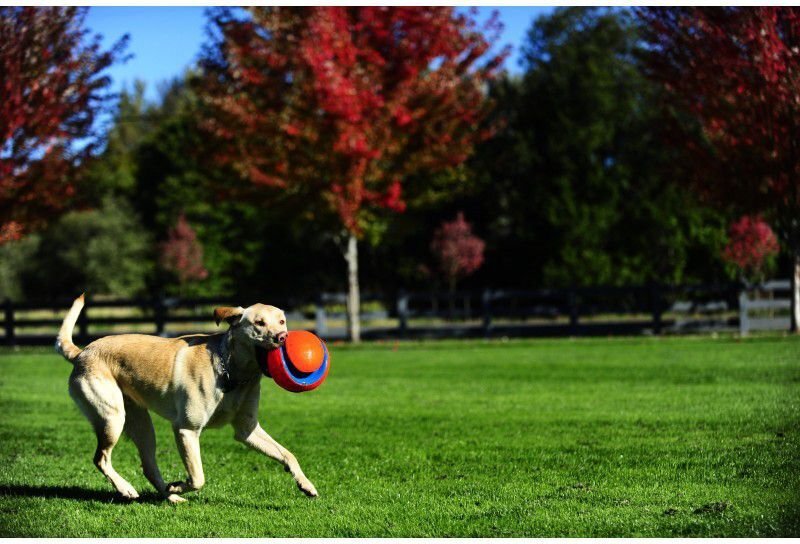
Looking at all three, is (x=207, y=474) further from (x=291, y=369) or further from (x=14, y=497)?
(x=291, y=369)

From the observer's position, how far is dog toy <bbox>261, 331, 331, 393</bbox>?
5.96 metres

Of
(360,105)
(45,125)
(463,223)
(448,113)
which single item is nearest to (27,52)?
(45,125)

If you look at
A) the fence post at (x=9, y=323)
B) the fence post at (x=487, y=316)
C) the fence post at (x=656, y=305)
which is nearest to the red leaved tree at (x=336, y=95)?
the fence post at (x=487, y=316)

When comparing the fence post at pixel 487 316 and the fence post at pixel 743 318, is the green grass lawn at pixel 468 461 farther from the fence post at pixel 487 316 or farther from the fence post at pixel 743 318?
the fence post at pixel 487 316

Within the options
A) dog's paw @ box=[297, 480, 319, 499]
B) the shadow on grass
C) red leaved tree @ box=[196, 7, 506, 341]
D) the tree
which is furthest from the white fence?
the shadow on grass

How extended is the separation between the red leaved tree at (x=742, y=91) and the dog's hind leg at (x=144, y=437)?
12310 millimetres

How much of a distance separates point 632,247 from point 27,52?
22855 millimetres

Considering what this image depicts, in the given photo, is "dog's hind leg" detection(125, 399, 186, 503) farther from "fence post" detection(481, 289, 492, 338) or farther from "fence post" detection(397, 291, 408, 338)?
"fence post" detection(481, 289, 492, 338)

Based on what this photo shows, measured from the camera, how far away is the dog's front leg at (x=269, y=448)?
627cm

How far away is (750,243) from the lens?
92.6ft

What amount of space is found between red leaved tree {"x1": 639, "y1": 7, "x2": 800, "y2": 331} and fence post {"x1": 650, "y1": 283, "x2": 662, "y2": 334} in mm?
3999

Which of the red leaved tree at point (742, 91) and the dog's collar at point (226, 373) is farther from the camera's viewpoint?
the red leaved tree at point (742, 91)

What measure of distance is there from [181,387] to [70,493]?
1.44 meters

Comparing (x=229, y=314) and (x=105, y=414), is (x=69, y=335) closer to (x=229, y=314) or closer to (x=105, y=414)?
(x=105, y=414)
